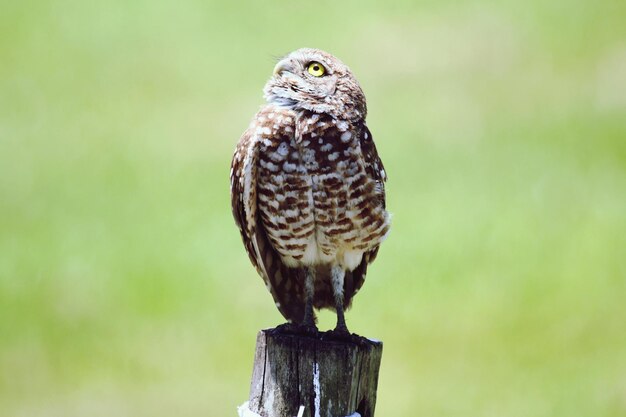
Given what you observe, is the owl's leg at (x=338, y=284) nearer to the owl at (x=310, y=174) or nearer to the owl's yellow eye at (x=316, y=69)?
the owl at (x=310, y=174)

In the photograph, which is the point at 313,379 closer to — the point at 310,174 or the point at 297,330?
the point at 297,330

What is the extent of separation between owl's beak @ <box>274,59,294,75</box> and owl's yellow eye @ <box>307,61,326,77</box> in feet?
0.30

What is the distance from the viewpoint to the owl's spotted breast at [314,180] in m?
4.91

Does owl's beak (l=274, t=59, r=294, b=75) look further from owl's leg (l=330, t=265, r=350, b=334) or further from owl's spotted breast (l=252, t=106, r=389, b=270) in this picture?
owl's leg (l=330, t=265, r=350, b=334)

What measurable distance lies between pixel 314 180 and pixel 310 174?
4 cm

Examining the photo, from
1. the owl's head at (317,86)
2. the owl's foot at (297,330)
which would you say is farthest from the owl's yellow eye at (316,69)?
the owl's foot at (297,330)

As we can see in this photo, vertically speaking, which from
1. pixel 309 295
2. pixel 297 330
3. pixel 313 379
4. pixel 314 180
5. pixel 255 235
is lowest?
pixel 313 379

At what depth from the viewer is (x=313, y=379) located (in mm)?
3988

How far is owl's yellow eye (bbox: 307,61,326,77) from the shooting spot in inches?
200
